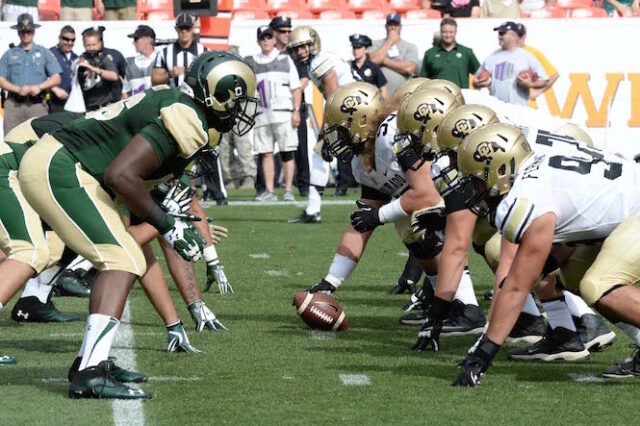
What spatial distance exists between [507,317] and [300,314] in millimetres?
1939

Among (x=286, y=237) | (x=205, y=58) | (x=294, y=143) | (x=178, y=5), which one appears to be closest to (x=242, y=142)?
(x=294, y=143)

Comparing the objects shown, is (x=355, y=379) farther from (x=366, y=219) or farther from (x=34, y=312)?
(x=34, y=312)

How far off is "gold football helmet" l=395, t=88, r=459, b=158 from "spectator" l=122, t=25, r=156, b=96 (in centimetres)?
773

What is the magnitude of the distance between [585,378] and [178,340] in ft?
6.47

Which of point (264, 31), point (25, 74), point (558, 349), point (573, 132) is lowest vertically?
point (25, 74)

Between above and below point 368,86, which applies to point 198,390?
below

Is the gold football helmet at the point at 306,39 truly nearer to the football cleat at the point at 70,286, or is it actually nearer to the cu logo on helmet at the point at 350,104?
the football cleat at the point at 70,286

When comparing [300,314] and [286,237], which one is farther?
[286,237]

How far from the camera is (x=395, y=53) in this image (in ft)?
48.9

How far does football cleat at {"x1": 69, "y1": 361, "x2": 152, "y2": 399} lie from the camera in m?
5.20

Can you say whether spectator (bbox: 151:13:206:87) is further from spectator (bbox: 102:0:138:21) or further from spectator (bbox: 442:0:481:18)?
spectator (bbox: 442:0:481:18)

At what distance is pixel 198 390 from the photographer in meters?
5.45

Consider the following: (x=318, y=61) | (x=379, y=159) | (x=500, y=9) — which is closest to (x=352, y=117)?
(x=379, y=159)

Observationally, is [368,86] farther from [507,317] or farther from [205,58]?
[507,317]
